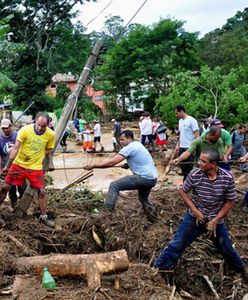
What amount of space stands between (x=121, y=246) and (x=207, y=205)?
192 cm

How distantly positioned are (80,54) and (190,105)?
21.5 metres

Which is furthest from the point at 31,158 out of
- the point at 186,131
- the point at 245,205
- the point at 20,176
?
the point at 245,205

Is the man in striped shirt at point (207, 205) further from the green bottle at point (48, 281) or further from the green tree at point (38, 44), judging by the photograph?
the green tree at point (38, 44)

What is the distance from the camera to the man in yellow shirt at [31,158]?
6078 mm

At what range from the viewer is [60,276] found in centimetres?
453

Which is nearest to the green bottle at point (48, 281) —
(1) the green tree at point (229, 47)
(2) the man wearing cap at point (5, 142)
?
(2) the man wearing cap at point (5, 142)

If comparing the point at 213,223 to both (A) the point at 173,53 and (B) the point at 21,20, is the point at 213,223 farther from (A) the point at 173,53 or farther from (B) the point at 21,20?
(B) the point at 21,20

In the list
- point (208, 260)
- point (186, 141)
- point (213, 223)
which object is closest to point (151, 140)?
point (186, 141)

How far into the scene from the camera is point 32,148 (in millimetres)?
6152


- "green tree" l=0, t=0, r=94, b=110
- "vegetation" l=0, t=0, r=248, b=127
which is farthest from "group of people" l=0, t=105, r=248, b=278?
"green tree" l=0, t=0, r=94, b=110

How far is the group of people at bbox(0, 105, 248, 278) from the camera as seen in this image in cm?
474

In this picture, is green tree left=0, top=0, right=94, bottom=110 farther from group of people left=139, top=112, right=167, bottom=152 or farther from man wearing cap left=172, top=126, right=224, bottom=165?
man wearing cap left=172, top=126, right=224, bottom=165

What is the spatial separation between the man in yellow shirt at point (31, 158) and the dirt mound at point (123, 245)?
613 mm

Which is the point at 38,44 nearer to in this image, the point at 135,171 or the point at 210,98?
the point at 210,98
